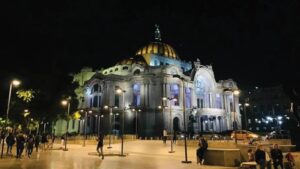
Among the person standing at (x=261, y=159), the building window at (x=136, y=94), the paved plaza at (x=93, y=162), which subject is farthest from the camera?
the building window at (x=136, y=94)

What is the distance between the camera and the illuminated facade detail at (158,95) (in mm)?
68438

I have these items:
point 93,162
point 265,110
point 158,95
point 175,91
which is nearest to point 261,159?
point 93,162

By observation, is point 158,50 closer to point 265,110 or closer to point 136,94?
point 136,94

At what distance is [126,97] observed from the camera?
72.9m

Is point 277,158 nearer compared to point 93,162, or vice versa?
point 277,158

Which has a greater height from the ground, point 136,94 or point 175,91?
point 175,91

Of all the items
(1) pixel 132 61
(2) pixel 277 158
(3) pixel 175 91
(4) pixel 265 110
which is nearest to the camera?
(2) pixel 277 158

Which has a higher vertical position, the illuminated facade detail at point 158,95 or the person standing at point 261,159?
the illuminated facade detail at point 158,95

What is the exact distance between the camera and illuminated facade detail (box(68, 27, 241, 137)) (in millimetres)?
68438

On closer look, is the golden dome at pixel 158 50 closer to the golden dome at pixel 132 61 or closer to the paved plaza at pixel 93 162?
the golden dome at pixel 132 61

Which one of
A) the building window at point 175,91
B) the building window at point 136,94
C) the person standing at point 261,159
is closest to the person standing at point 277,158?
the person standing at point 261,159

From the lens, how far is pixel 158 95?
69188 millimetres

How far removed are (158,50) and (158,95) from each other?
2304 cm

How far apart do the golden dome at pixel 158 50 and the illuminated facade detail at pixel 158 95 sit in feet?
3.16
